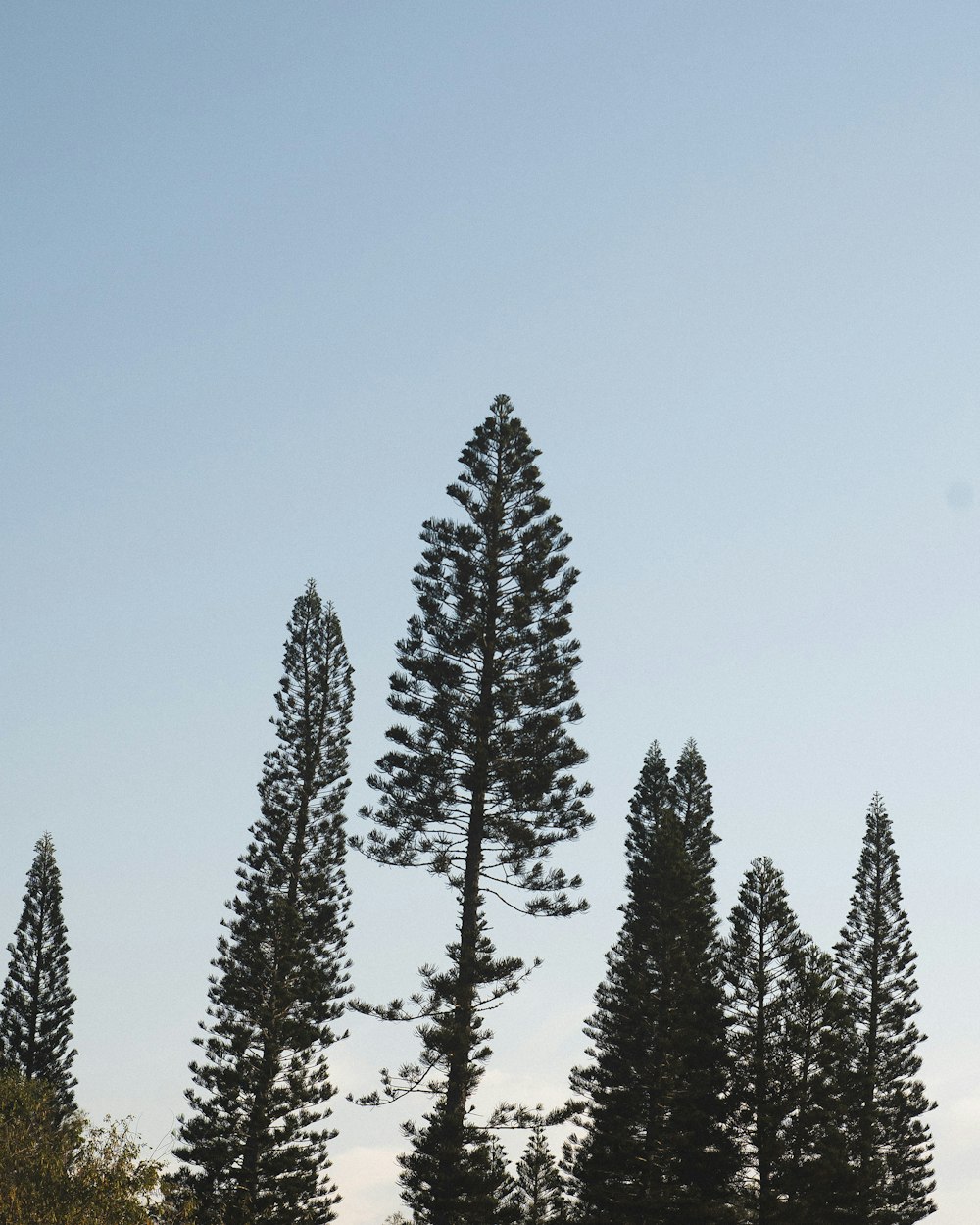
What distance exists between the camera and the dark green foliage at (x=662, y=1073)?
3338cm

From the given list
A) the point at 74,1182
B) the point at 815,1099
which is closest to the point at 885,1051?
the point at 815,1099

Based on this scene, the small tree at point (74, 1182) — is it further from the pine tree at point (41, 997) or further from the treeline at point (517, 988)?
the pine tree at point (41, 997)

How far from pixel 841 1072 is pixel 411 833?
44.6 ft

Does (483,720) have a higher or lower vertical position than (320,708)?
lower

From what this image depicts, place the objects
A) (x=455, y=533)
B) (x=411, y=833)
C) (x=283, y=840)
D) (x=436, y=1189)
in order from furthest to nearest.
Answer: (x=283, y=840)
(x=455, y=533)
(x=411, y=833)
(x=436, y=1189)

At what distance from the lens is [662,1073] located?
34.0m

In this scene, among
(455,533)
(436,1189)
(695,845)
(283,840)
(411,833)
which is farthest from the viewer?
(695,845)

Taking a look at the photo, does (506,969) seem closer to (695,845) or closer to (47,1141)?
(47,1141)

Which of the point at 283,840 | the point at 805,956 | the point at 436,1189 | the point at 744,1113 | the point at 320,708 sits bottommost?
the point at 436,1189

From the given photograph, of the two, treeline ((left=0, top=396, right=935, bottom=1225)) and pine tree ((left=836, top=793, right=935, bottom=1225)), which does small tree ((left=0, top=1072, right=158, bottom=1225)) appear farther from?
pine tree ((left=836, top=793, right=935, bottom=1225))

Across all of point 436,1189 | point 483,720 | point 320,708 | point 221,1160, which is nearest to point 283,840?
point 320,708

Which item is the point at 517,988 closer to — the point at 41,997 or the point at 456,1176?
the point at 456,1176

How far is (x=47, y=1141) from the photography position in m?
22.8

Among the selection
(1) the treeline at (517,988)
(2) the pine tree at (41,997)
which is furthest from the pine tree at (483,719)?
(2) the pine tree at (41,997)
